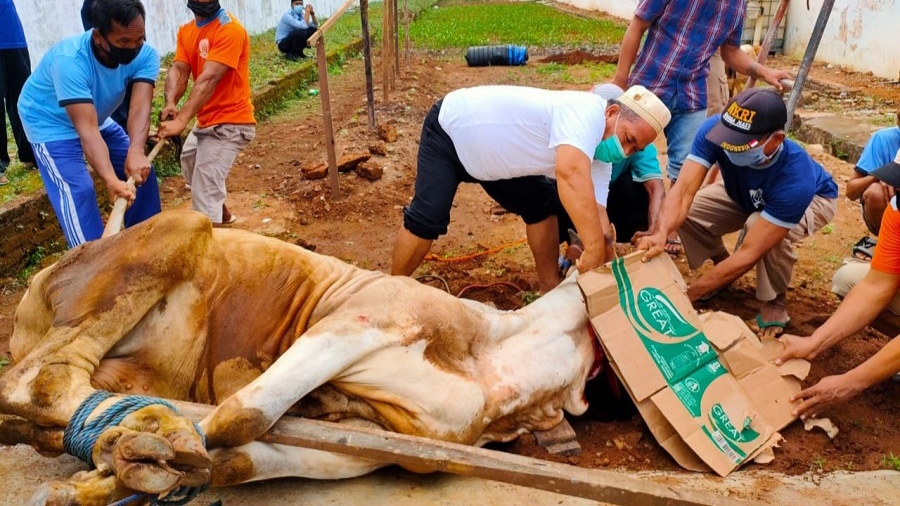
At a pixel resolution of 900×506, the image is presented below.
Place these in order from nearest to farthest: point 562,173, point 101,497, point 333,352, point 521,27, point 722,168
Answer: point 101,497 < point 333,352 < point 562,173 < point 722,168 < point 521,27

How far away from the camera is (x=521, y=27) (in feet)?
77.8

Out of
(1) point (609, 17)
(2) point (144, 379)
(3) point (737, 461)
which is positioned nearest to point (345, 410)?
(2) point (144, 379)

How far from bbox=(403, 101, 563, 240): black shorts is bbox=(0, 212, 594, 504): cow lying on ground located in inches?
38.8

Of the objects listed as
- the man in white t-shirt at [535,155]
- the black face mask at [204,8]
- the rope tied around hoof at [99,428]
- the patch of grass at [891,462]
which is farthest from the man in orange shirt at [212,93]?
the patch of grass at [891,462]

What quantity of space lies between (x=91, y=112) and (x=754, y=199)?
3.83 metres

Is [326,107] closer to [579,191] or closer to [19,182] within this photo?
[19,182]

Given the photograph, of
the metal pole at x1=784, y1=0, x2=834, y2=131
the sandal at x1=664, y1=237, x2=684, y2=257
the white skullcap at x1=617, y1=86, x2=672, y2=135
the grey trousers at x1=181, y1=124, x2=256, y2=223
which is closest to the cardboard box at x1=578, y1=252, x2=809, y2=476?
the white skullcap at x1=617, y1=86, x2=672, y2=135

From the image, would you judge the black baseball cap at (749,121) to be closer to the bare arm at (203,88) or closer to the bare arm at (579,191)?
the bare arm at (579,191)

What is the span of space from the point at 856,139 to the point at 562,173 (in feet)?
20.8

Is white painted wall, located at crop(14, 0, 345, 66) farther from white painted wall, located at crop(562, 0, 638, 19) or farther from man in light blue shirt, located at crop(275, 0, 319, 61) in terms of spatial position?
white painted wall, located at crop(562, 0, 638, 19)

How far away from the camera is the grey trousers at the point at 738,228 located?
4.55m

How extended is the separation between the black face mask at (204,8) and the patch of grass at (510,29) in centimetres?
1476

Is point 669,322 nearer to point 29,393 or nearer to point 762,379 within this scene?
point 762,379

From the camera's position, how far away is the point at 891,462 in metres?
3.27
